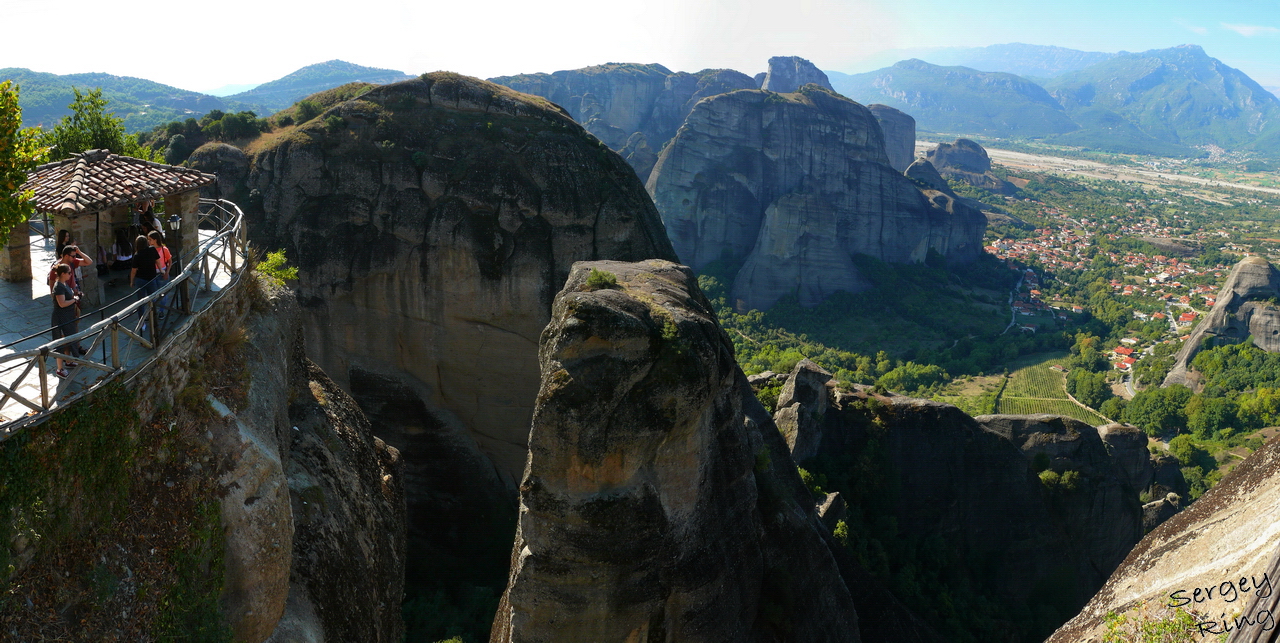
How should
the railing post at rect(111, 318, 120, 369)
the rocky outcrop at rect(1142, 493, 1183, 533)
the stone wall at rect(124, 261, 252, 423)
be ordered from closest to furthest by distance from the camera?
the railing post at rect(111, 318, 120, 369)
the stone wall at rect(124, 261, 252, 423)
the rocky outcrop at rect(1142, 493, 1183, 533)

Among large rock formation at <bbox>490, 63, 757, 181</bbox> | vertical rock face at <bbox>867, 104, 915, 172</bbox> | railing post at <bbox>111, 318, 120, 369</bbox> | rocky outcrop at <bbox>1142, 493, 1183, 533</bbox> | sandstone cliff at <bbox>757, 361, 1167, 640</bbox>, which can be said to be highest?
large rock formation at <bbox>490, 63, 757, 181</bbox>

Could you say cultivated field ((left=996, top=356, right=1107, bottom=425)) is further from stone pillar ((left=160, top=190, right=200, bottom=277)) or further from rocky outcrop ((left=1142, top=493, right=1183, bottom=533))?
stone pillar ((left=160, top=190, right=200, bottom=277))

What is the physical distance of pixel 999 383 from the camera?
62.6 metres

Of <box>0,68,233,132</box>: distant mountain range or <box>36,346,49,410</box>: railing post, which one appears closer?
<box>36,346,49,410</box>: railing post

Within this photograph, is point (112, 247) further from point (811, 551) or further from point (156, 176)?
point (811, 551)

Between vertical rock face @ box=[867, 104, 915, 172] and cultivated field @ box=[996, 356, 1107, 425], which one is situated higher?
vertical rock face @ box=[867, 104, 915, 172]

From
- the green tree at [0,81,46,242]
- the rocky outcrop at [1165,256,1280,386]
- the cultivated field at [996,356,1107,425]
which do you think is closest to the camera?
the green tree at [0,81,46,242]

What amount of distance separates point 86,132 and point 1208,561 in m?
20.4

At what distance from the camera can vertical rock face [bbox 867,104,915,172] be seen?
12775 cm

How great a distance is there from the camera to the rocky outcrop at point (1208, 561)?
7852 mm

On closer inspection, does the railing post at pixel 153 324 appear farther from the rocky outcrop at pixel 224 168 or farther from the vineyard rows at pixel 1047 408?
the vineyard rows at pixel 1047 408

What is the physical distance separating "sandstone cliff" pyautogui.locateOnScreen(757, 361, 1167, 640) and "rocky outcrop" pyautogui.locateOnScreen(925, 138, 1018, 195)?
460ft

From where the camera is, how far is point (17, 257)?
11930 millimetres

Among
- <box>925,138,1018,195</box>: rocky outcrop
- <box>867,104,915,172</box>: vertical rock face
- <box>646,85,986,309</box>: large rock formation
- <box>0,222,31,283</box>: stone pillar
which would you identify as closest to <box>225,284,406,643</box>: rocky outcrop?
<box>0,222,31,283</box>: stone pillar
